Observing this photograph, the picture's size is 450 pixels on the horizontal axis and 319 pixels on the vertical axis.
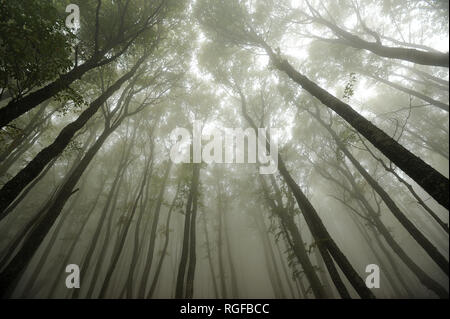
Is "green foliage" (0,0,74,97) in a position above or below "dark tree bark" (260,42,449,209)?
above

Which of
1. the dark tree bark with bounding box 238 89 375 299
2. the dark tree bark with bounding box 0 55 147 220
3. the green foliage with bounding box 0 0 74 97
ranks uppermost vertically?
the green foliage with bounding box 0 0 74 97

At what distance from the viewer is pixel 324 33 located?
12.2 meters

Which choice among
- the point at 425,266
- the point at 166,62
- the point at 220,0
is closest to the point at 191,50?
the point at 166,62

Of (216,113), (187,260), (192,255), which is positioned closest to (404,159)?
(192,255)

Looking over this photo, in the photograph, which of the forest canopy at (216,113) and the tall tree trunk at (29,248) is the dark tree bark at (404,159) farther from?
the tall tree trunk at (29,248)

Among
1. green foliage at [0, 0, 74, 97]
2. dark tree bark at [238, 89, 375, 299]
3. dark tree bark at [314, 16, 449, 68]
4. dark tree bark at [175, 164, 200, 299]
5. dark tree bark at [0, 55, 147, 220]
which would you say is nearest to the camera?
dark tree bark at [0, 55, 147, 220]

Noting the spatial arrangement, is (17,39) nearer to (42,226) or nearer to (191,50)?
(42,226)

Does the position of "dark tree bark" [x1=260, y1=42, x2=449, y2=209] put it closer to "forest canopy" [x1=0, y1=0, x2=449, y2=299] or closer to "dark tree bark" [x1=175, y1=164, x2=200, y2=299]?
"forest canopy" [x1=0, y1=0, x2=449, y2=299]

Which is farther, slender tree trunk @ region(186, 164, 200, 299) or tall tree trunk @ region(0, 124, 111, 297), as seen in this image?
slender tree trunk @ region(186, 164, 200, 299)

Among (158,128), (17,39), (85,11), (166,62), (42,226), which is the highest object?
(158,128)

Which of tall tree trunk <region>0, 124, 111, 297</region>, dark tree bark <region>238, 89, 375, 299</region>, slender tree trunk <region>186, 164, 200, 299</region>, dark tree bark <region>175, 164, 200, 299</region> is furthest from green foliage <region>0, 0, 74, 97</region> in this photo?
dark tree bark <region>238, 89, 375, 299</region>

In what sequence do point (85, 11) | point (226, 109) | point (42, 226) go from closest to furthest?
point (42, 226)
point (85, 11)
point (226, 109)
